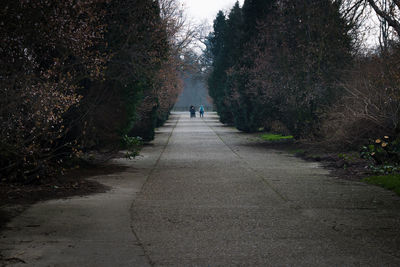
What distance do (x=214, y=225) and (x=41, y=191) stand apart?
4.42 m

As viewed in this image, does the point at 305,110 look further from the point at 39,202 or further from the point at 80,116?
the point at 39,202

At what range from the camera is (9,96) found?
30.9 feet

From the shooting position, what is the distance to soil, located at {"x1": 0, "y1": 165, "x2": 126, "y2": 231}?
8539mm

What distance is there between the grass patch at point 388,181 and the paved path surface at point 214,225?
314mm

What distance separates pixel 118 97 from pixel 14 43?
6.95 meters

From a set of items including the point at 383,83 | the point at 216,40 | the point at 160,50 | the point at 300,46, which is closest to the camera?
the point at 383,83

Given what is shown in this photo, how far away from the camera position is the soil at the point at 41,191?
8539 mm

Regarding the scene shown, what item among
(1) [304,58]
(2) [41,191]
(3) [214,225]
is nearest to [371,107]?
(1) [304,58]

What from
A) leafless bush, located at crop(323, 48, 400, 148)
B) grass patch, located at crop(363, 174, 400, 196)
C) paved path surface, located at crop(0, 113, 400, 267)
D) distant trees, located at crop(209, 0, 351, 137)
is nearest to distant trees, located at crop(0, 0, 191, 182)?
paved path surface, located at crop(0, 113, 400, 267)

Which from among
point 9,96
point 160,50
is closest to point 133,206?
point 9,96

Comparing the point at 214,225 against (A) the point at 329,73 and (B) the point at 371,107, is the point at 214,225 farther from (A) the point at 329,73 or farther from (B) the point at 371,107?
(A) the point at 329,73

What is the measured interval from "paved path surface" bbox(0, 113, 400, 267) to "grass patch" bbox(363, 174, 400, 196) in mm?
314

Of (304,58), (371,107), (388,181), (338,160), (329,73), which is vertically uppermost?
(304,58)

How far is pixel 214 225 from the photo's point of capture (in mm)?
7477
